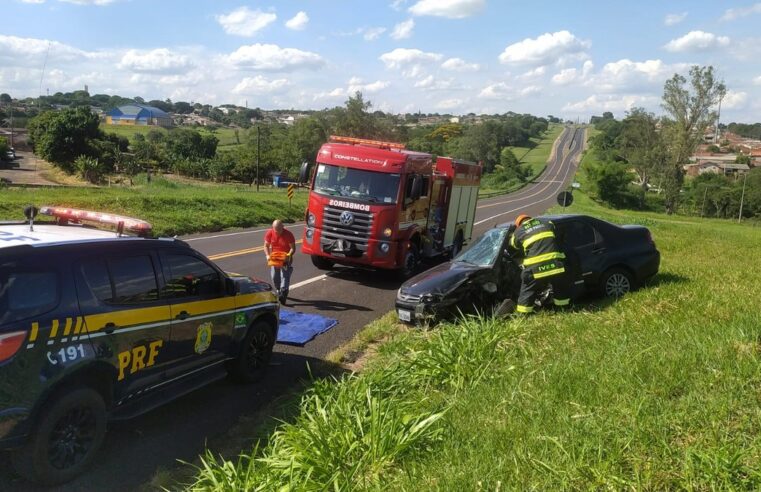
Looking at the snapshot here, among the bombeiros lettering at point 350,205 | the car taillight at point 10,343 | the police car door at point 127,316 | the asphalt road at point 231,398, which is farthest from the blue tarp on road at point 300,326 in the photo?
the car taillight at point 10,343

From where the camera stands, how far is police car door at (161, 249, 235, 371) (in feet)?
17.8

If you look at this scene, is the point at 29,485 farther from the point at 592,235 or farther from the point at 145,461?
the point at 592,235

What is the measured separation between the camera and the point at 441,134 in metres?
138

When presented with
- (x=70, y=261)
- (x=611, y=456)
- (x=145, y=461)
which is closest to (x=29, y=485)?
(x=145, y=461)

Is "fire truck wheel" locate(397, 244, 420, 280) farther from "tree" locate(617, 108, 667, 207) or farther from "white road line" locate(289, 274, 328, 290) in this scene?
"tree" locate(617, 108, 667, 207)

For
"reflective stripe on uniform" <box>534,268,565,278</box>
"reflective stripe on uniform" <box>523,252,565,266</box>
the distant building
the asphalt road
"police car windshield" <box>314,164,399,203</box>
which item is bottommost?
the asphalt road

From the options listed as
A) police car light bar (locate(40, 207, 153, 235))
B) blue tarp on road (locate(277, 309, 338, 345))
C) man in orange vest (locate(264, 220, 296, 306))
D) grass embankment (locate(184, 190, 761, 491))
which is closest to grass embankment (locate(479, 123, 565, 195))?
man in orange vest (locate(264, 220, 296, 306))

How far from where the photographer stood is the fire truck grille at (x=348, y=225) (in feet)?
40.0

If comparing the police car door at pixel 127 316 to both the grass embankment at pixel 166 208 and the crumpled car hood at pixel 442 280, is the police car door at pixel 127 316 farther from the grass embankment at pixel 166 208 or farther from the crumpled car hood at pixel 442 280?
the grass embankment at pixel 166 208

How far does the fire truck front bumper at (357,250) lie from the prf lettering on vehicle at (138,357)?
7.24m

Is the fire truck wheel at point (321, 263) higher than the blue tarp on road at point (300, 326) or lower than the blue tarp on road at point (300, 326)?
higher

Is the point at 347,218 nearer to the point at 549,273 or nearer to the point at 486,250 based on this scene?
the point at 486,250

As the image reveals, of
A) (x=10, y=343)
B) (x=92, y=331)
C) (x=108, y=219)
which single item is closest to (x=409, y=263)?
(x=108, y=219)

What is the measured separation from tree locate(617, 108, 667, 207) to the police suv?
79199 mm
